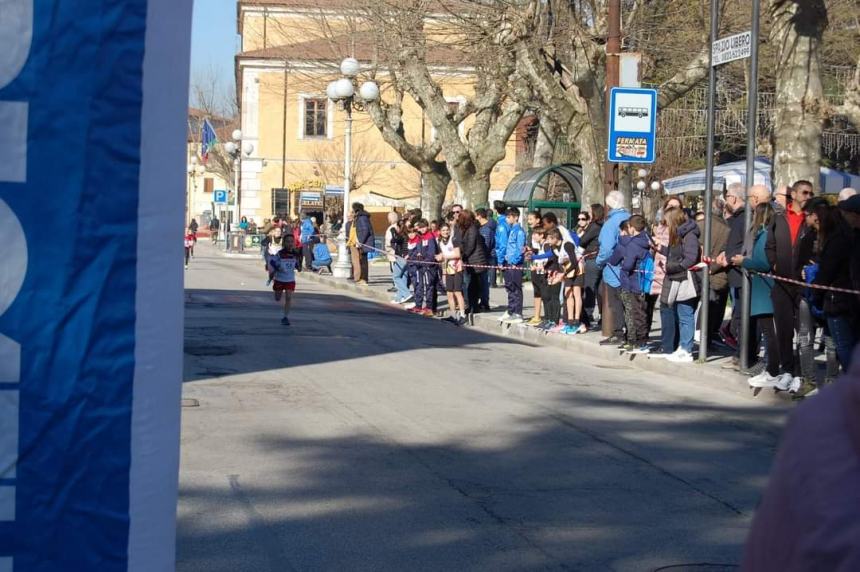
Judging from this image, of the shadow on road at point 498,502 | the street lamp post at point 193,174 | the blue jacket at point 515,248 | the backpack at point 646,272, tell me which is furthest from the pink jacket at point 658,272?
the street lamp post at point 193,174

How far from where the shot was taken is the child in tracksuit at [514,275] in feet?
66.0

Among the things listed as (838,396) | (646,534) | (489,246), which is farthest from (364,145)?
(838,396)

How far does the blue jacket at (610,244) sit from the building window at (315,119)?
2055 inches

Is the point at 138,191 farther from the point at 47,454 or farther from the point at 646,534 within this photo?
the point at 646,534

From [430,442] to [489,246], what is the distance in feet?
47.2

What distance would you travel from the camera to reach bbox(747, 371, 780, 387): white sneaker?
12.2 meters

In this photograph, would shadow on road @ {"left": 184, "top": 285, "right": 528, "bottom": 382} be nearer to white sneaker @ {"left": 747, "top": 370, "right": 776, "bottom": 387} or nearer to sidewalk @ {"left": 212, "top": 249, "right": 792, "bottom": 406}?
sidewalk @ {"left": 212, "top": 249, "right": 792, "bottom": 406}

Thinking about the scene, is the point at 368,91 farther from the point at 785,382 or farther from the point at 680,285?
the point at 785,382

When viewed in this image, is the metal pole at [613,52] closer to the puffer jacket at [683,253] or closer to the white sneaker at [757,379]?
the puffer jacket at [683,253]

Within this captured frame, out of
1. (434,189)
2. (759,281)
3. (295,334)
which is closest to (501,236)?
(295,334)

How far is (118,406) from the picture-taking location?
153 inches

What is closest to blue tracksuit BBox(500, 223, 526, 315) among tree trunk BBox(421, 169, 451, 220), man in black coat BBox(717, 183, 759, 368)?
man in black coat BBox(717, 183, 759, 368)

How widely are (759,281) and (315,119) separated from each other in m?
57.2

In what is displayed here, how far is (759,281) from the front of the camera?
501 inches
